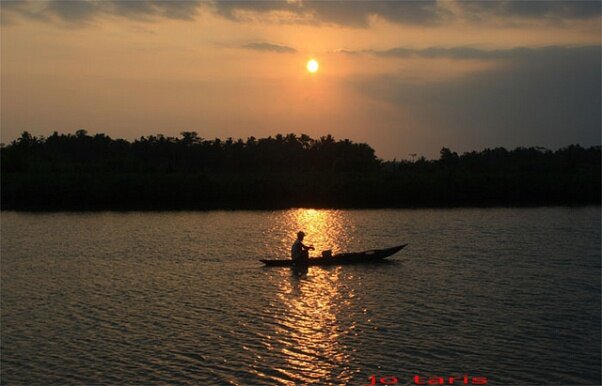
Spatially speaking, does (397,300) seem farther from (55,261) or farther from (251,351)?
(55,261)

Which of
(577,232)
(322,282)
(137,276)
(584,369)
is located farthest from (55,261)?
(577,232)

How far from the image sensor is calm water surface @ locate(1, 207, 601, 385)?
13.8m

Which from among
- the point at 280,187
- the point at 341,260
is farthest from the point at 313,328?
the point at 280,187

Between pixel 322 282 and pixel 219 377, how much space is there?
10139 mm

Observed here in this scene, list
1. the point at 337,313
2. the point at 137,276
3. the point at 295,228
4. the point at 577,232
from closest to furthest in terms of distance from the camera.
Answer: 1. the point at 337,313
2. the point at 137,276
3. the point at 577,232
4. the point at 295,228

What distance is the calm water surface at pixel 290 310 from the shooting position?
13.8 meters

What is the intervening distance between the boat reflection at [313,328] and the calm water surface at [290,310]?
0.15 ft

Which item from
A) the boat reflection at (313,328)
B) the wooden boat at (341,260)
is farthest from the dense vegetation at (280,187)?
the boat reflection at (313,328)

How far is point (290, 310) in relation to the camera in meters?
18.8

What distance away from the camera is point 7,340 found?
52.2 ft

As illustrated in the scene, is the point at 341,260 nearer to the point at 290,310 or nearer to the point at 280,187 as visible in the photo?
the point at 290,310

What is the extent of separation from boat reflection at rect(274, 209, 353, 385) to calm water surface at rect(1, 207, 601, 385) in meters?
0.05

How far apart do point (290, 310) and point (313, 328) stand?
215 cm

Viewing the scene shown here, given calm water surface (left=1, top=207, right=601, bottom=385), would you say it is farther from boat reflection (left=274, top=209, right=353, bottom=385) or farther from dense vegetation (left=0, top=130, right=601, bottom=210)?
dense vegetation (left=0, top=130, right=601, bottom=210)
